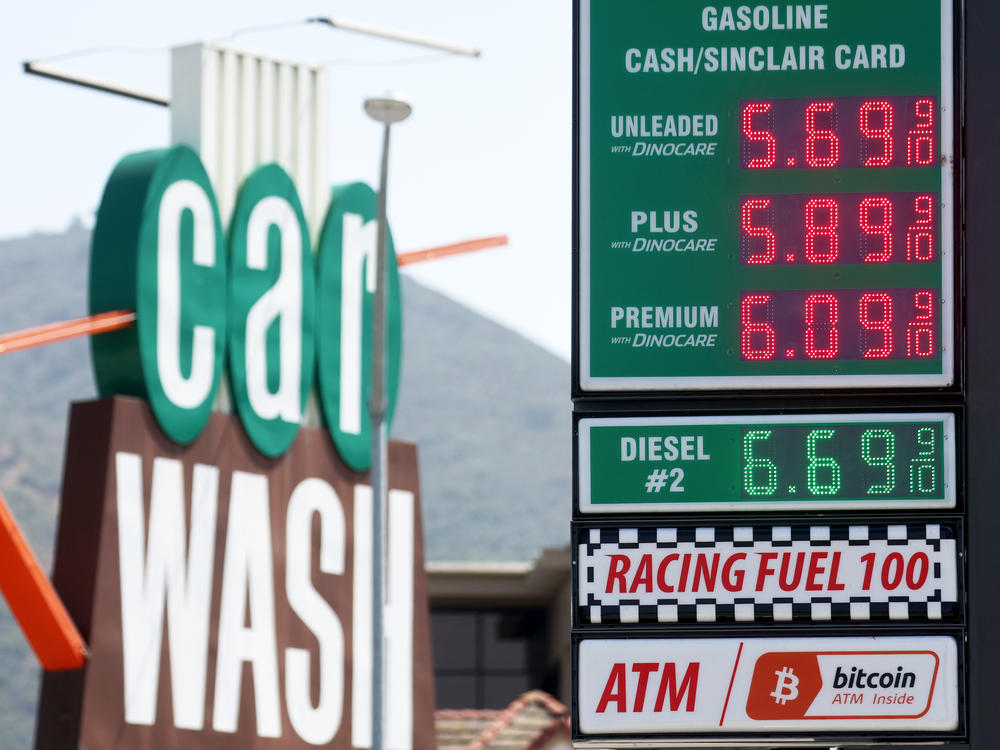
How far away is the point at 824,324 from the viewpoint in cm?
941

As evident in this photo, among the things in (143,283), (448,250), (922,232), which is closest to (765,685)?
(922,232)

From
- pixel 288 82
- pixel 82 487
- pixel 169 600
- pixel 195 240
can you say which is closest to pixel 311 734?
pixel 169 600

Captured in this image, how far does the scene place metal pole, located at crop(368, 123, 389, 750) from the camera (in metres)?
19.9

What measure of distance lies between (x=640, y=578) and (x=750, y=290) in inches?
59.6

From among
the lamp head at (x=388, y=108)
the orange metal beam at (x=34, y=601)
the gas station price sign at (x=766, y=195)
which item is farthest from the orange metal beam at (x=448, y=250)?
the gas station price sign at (x=766, y=195)

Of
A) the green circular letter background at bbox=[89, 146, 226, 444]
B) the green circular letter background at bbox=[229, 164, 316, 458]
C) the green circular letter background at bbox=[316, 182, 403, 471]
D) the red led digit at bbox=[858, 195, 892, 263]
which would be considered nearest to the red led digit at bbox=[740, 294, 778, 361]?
the red led digit at bbox=[858, 195, 892, 263]

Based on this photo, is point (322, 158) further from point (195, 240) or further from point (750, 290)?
point (750, 290)

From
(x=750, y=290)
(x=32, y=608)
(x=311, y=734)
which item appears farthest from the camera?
(x=311, y=734)

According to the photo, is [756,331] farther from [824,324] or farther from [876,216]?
[876,216]

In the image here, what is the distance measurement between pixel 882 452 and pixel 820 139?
61.5 inches

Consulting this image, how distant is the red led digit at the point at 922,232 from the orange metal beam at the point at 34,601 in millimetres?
13457

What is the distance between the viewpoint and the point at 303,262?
25.3m

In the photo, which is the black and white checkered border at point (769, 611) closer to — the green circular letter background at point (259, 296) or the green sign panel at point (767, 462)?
the green sign panel at point (767, 462)

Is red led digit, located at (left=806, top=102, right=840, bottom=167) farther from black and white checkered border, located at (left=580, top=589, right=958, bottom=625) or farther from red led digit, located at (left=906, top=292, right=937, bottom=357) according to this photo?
black and white checkered border, located at (left=580, top=589, right=958, bottom=625)
